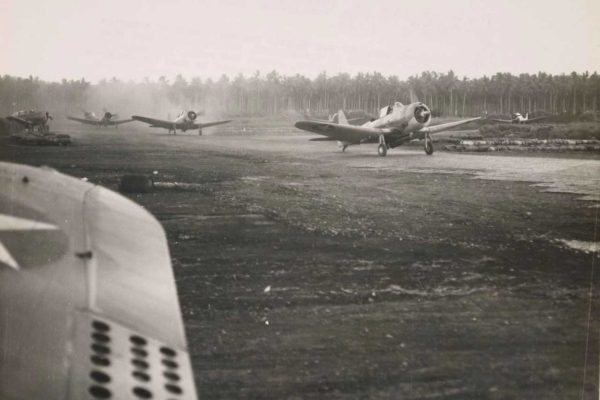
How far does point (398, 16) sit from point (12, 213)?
1.88 m

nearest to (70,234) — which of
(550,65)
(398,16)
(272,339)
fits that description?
(272,339)

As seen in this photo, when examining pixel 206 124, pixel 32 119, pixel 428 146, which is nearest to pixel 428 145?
pixel 428 146

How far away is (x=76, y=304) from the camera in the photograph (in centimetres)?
90

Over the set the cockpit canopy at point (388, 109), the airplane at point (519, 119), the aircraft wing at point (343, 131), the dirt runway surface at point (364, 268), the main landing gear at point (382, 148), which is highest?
the cockpit canopy at point (388, 109)

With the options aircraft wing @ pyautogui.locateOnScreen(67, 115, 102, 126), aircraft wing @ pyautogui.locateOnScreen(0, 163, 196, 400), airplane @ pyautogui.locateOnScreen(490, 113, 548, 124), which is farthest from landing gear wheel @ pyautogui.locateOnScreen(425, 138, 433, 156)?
aircraft wing @ pyautogui.locateOnScreen(0, 163, 196, 400)

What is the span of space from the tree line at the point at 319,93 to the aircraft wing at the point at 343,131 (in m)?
0.08

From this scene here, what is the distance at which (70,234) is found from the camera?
1.01 metres

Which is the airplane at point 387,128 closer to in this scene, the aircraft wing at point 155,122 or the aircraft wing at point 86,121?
the aircraft wing at point 155,122

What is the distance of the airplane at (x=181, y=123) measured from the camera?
7.35ft

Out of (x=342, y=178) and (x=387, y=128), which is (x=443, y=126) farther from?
(x=342, y=178)

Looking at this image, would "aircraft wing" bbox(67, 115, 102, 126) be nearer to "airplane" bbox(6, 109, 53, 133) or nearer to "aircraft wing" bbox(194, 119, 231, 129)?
"airplane" bbox(6, 109, 53, 133)

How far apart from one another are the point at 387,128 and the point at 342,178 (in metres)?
0.62

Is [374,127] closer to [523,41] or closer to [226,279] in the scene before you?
[523,41]

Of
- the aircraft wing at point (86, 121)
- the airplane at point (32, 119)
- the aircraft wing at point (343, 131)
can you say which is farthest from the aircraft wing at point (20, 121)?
the aircraft wing at point (343, 131)
